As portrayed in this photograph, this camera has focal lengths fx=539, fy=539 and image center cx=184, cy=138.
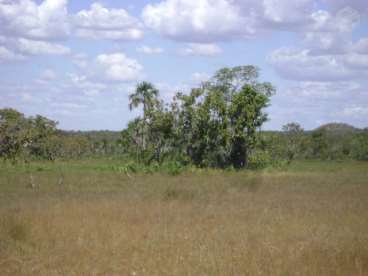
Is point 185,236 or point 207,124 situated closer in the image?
point 185,236

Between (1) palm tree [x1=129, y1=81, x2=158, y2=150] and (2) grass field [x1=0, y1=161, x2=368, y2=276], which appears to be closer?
(2) grass field [x1=0, y1=161, x2=368, y2=276]

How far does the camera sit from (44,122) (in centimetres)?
5634

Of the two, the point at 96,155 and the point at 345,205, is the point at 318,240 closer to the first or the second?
the point at 345,205

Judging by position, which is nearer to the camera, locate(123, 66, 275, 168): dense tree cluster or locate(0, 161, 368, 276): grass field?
locate(0, 161, 368, 276): grass field

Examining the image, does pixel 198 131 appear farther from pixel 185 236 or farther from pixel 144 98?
pixel 185 236

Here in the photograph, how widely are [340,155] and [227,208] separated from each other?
224ft

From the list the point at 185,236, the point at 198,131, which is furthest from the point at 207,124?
the point at 185,236

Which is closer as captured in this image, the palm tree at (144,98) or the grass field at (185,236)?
the grass field at (185,236)

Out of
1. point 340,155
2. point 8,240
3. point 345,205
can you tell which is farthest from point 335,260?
point 340,155

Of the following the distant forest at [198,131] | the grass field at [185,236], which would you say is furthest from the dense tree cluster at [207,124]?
the grass field at [185,236]

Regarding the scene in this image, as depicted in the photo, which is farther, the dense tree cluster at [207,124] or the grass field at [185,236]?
the dense tree cluster at [207,124]

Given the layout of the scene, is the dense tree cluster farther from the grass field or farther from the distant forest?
the grass field

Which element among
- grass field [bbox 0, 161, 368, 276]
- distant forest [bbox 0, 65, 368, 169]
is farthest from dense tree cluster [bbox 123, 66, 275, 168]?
grass field [bbox 0, 161, 368, 276]

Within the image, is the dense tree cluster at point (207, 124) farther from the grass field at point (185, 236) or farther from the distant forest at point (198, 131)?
the grass field at point (185, 236)
